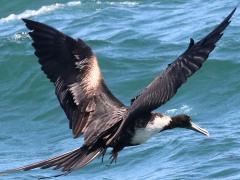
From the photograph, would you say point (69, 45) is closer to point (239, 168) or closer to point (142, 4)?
point (239, 168)

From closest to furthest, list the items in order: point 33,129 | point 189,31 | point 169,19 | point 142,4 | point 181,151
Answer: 1. point 181,151
2. point 33,129
3. point 189,31
4. point 169,19
5. point 142,4

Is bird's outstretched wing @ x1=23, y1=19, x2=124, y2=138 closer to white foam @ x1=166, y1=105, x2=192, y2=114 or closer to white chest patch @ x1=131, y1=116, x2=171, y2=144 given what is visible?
white chest patch @ x1=131, y1=116, x2=171, y2=144

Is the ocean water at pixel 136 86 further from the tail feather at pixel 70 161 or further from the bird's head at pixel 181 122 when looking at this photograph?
the tail feather at pixel 70 161

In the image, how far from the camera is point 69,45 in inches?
391

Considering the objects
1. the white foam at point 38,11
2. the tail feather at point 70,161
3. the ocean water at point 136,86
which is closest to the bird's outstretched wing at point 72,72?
the tail feather at point 70,161

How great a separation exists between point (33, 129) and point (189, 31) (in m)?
3.75

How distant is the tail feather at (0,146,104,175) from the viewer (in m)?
8.79

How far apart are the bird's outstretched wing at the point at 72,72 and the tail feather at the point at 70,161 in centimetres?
69

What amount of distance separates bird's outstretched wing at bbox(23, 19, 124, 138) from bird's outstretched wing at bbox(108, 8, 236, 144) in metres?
0.77

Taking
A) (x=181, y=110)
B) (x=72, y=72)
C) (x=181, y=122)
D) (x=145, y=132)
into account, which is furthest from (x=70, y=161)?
(x=181, y=110)

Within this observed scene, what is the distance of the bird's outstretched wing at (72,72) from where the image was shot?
981 centimetres

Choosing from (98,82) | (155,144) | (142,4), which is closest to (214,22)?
(142,4)

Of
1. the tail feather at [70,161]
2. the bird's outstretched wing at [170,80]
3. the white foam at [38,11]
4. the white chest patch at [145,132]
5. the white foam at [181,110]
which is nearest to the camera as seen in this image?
the bird's outstretched wing at [170,80]

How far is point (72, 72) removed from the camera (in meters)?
9.99
